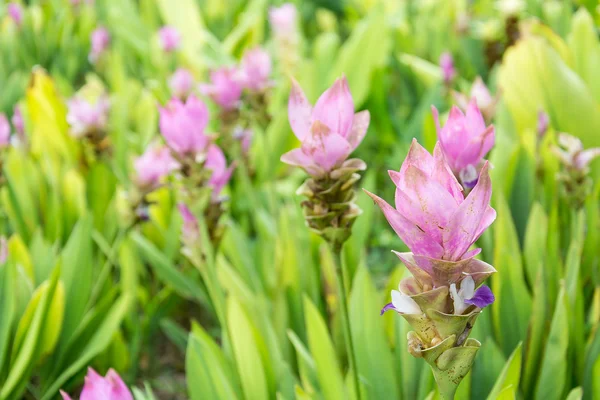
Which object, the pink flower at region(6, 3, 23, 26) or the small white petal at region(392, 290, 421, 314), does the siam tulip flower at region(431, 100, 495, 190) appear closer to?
the small white petal at region(392, 290, 421, 314)

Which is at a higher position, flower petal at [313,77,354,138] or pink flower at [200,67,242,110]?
flower petal at [313,77,354,138]

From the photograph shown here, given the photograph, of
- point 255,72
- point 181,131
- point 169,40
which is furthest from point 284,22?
point 181,131

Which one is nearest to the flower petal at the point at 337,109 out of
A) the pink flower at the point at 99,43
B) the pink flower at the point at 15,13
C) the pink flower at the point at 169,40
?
the pink flower at the point at 169,40

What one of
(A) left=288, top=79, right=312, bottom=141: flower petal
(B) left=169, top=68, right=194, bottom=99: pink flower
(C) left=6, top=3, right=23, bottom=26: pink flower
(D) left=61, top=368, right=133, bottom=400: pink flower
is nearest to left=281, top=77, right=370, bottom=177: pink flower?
(A) left=288, top=79, right=312, bottom=141: flower petal

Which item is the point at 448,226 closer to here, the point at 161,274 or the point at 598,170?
the point at 598,170

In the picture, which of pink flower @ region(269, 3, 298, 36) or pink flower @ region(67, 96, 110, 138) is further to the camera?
pink flower @ region(269, 3, 298, 36)
